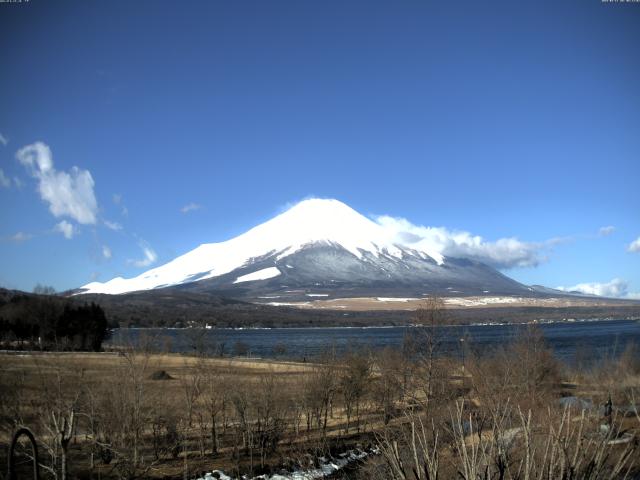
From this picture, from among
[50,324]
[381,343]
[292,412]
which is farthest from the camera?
[381,343]

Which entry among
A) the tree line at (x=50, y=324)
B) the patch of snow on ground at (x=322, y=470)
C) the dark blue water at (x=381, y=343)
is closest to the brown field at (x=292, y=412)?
the patch of snow on ground at (x=322, y=470)

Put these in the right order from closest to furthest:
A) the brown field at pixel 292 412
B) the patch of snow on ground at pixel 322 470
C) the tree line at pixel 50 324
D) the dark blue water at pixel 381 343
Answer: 1. the brown field at pixel 292 412
2. the patch of snow on ground at pixel 322 470
3. the dark blue water at pixel 381 343
4. the tree line at pixel 50 324

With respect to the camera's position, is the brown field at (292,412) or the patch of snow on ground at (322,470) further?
the patch of snow on ground at (322,470)

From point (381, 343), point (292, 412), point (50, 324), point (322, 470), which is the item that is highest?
point (50, 324)

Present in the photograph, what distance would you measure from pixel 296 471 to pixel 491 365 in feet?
80.2


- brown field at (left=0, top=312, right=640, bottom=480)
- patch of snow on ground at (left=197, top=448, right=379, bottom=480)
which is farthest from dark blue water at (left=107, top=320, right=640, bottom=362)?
patch of snow on ground at (left=197, top=448, right=379, bottom=480)

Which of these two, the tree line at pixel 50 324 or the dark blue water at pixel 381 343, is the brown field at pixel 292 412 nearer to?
the dark blue water at pixel 381 343

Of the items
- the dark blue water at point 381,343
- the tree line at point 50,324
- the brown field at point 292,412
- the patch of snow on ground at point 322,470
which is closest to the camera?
the brown field at point 292,412

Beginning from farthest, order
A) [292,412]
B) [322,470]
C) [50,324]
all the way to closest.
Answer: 1. [50,324]
2. [292,412]
3. [322,470]

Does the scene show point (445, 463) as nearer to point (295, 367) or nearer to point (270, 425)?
point (270, 425)

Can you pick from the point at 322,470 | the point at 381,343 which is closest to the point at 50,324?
the point at 381,343

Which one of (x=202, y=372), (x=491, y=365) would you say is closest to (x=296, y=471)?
(x=202, y=372)

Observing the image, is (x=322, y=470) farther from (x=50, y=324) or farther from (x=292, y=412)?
(x=50, y=324)

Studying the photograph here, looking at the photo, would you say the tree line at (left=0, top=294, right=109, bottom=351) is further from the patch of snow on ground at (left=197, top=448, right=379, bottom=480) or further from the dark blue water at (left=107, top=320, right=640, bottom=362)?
the patch of snow on ground at (left=197, top=448, right=379, bottom=480)
